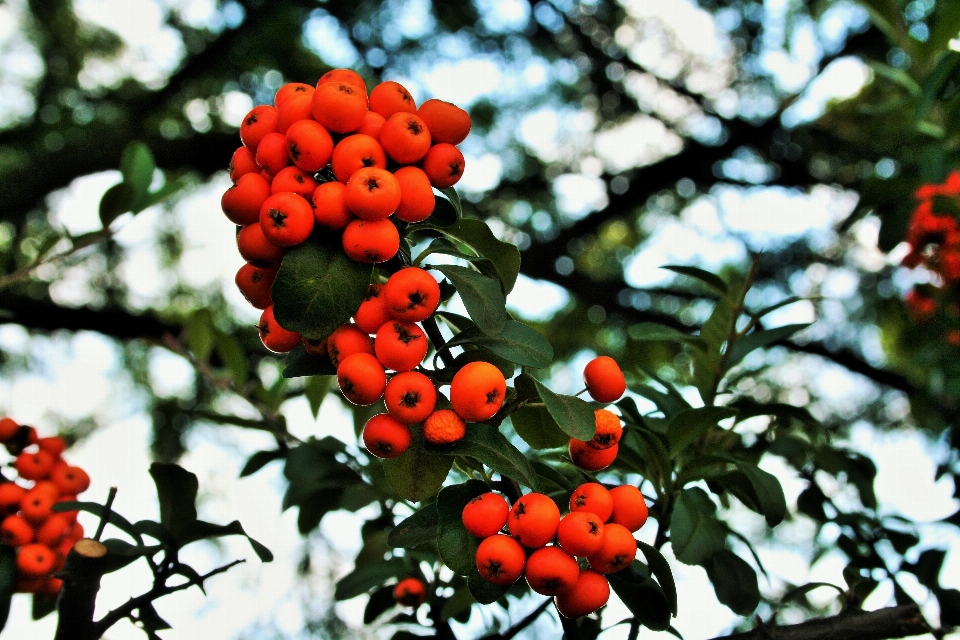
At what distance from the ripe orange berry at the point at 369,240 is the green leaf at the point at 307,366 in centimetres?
24

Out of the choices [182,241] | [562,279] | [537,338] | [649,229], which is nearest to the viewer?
[537,338]

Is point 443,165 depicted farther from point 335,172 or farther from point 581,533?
point 581,533

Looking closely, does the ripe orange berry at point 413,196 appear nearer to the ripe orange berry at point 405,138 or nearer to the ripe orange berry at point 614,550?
the ripe orange berry at point 405,138

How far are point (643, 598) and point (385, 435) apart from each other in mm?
589

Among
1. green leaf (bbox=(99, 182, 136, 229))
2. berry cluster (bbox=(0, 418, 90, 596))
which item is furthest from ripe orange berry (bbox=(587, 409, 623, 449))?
green leaf (bbox=(99, 182, 136, 229))

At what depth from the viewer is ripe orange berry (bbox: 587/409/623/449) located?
4.44 ft

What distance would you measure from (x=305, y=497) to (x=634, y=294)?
14.1ft

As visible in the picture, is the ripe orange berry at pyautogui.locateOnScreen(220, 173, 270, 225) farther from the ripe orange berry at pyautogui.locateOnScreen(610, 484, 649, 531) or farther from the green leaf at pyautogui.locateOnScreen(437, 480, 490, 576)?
the ripe orange berry at pyautogui.locateOnScreen(610, 484, 649, 531)

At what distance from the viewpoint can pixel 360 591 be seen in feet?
6.38

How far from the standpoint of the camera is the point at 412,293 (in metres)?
1.22

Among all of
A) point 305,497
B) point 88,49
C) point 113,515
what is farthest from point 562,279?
point 88,49

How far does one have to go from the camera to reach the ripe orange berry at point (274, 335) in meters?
1.36

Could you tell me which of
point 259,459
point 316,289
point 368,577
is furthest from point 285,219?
point 259,459

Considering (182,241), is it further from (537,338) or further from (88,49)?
(537,338)
